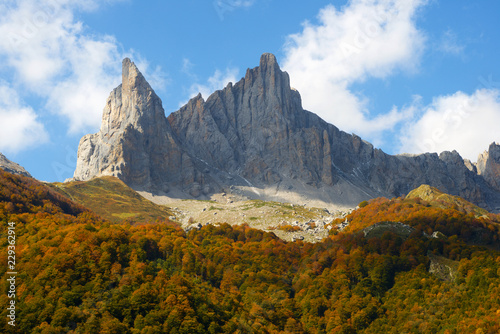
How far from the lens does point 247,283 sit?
92.6 meters

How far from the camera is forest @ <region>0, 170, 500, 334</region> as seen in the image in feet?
228

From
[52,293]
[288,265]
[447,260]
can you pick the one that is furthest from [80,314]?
[447,260]

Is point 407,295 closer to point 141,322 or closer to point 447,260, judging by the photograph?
point 447,260

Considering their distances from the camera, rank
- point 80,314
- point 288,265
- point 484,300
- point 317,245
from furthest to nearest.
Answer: point 317,245, point 288,265, point 484,300, point 80,314

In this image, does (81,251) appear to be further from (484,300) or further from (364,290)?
(484,300)

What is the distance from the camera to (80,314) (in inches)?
2621

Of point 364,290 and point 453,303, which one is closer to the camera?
point 453,303

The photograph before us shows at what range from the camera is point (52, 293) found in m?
68.9

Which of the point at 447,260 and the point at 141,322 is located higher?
the point at 447,260

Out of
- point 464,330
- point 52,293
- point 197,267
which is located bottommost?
point 464,330

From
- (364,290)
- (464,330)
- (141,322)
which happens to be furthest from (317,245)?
(141,322)

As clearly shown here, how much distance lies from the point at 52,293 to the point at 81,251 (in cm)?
1291

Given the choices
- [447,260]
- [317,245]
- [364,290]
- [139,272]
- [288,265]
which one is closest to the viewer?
[139,272]

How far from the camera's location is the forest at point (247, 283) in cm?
6944
